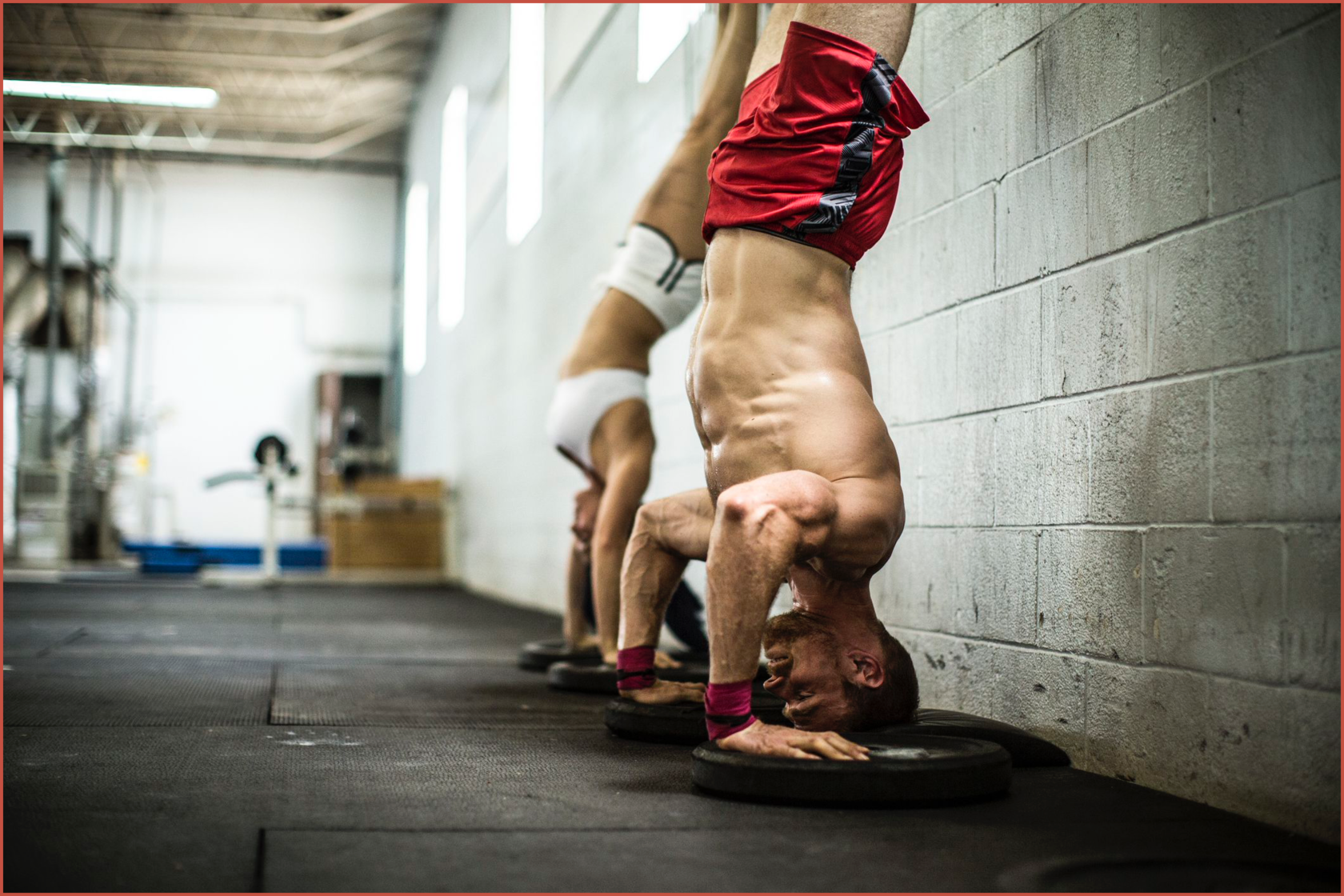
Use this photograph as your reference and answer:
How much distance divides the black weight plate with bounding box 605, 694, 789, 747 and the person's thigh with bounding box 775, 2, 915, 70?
1432mm

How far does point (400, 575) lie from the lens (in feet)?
40.2

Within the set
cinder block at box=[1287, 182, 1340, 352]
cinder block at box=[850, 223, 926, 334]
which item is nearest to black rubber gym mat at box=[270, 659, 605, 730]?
cinder block at box=[850, 223, 926, 334]

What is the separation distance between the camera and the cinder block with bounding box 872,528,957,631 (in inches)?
119

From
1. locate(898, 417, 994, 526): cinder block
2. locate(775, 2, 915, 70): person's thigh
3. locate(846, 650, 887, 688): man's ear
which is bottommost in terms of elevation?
locate(846, 650, 887, 688): man's ear

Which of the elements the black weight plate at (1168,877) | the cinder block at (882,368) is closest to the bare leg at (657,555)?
the cinder block at (882,368)

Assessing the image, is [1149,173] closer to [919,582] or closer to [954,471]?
[954,471]

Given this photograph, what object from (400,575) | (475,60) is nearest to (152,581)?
(400,575)

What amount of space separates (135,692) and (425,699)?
2.77 feet

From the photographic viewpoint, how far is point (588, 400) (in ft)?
12.5

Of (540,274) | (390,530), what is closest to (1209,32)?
(540,274)

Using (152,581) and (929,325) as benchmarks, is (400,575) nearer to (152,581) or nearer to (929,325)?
(152,581)

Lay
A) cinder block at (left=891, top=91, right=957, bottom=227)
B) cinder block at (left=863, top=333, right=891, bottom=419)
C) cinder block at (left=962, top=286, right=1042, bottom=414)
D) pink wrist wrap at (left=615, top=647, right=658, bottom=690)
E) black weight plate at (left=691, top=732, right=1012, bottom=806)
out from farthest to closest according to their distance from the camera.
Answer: cinder block at (left=863, top=333, right=891, bottom=419)
cinder block at (left=891, top=91, right=957, bottom=227)
pink wrist wrap at (left=615, top=647, right=658, bottom=690)
cinder block at (left=962, top=286, right=1042, bottom=414)
black weight plate at (left=691, top=732, right=1012, bottom=806)

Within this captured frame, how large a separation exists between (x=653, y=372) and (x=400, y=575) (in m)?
7.55

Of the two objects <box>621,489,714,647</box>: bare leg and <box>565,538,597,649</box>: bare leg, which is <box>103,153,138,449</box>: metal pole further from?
<box>621,489,714,647</box>: bare leg
